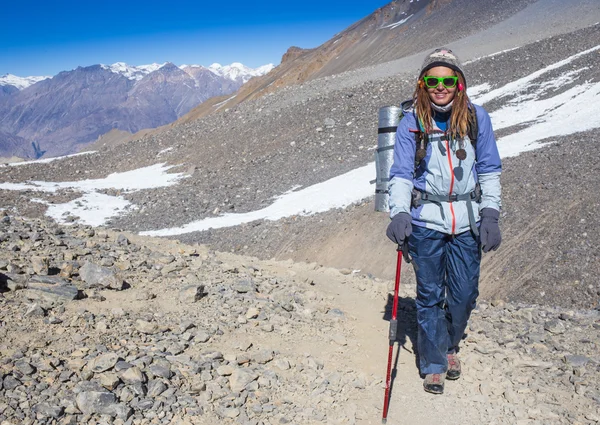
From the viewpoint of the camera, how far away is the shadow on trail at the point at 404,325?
5.09 meters

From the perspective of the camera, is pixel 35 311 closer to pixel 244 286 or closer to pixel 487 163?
pixel 244 286

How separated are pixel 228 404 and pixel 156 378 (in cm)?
63

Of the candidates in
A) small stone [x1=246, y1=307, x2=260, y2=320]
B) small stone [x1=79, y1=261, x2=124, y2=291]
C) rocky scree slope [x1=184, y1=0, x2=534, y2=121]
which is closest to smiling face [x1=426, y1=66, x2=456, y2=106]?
small stone [x1=246, y1=307, x2=260, y2=320]

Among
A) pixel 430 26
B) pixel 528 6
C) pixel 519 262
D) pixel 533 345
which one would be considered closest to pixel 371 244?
pixel 519 262

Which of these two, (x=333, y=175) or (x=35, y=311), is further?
(x=333, y=175)

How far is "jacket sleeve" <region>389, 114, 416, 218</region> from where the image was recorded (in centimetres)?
410

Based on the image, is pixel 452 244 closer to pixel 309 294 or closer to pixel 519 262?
pixel 309 294

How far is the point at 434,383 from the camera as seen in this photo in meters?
4.41

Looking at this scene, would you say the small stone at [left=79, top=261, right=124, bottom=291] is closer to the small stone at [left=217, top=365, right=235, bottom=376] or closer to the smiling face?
the small stone at [left=217, top=365, right=235, bottom=376]

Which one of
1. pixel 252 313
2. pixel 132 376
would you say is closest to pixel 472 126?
pixel 252 313

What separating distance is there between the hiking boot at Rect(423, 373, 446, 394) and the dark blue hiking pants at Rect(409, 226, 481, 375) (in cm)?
4

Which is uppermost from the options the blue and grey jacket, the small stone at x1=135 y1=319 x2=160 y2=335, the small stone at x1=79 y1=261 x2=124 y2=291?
the blue and grey jacket

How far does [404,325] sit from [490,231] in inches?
88.4

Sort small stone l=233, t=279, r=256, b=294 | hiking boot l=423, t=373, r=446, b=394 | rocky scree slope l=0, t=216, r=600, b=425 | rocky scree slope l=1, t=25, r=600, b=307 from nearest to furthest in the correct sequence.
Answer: rocky scree slope l=0, t=216, r=600, b=425
hiking boot l=423, t=373, r=446, b=394
small stone l=233, t=279, r=256, b=294
rocky scree slope l=1, t=25, r=600, b=307
